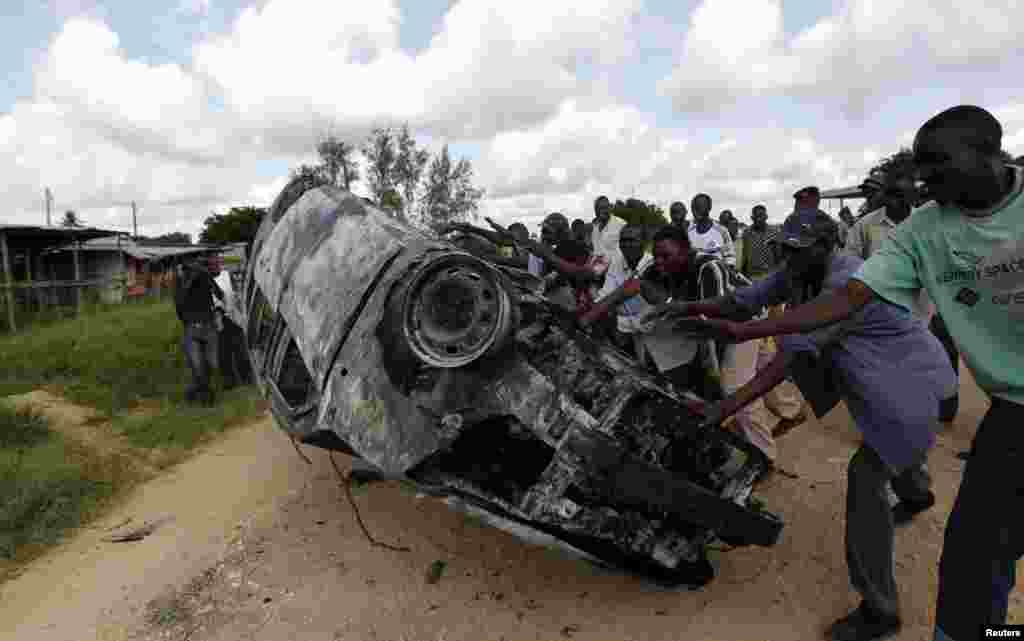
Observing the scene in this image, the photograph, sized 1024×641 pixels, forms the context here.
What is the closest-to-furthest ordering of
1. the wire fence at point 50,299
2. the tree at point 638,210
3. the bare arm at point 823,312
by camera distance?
the bare arm at point 823,312, the wire fence at point 50,299, the tree at point 638,210

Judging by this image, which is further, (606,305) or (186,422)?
(186,422)

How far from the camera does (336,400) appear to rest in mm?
2631

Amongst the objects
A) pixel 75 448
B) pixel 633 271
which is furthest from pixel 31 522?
pixel 633 271

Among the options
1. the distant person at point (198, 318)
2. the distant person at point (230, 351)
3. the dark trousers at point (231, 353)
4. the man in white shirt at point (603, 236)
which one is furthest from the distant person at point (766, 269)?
the dark trousers at point (231, 353)

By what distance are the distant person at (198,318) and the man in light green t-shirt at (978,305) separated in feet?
22.2

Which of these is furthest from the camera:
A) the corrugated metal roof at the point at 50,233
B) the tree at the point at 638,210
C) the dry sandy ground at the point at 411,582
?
the tree at the point at 638,210

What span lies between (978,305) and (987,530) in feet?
2.04

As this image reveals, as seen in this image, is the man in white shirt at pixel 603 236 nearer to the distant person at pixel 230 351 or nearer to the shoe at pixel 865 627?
the shoe at pixel 865 627

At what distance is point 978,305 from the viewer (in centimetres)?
170

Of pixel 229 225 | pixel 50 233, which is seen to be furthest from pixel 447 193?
pixel 229 225

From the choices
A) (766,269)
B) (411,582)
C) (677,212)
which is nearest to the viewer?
(411,582)

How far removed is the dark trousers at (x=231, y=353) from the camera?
24.9 feet

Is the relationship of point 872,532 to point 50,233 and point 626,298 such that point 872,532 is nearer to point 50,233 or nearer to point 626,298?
point 626,298

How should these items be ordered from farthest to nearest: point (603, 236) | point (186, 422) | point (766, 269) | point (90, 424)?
point (766, 269)
point (603, 236)
point (90, 424)
point (186, 422)
